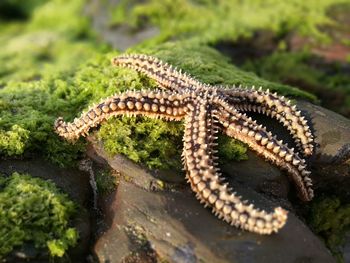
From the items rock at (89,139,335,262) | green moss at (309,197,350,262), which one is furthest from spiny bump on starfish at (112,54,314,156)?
rock at (89,139,335,262)

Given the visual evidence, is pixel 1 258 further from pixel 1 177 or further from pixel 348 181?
pixel 348 181

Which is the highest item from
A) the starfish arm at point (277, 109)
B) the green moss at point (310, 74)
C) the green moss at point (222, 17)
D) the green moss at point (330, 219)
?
the starfish arm at point (277, 109)

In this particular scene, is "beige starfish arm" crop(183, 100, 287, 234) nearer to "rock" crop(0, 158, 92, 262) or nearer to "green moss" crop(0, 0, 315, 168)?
"green moss" crop(0, 0, 315, 168)

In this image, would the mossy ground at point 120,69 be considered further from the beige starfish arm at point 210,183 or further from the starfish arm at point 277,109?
the starfish arm at point 277,109

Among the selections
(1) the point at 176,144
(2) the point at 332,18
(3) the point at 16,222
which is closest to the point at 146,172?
(1) the point at 176,144

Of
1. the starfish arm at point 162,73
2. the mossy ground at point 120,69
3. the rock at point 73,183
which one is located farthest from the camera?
the starfish arm at point 162,73

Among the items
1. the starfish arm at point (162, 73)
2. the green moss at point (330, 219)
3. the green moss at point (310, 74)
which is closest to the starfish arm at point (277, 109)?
the starfish arm at point (162, 73)

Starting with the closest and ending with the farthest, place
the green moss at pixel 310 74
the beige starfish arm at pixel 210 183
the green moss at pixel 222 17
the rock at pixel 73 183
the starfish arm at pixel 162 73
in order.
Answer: the beige starfish arm at pixel 210 183 → the rock at pixel 73 183 → the starfish arm at pixel 162 73 → the green moss at pixel 310 74 → the green moss at pixel 222 17

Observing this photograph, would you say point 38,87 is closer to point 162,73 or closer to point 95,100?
point 95,100
